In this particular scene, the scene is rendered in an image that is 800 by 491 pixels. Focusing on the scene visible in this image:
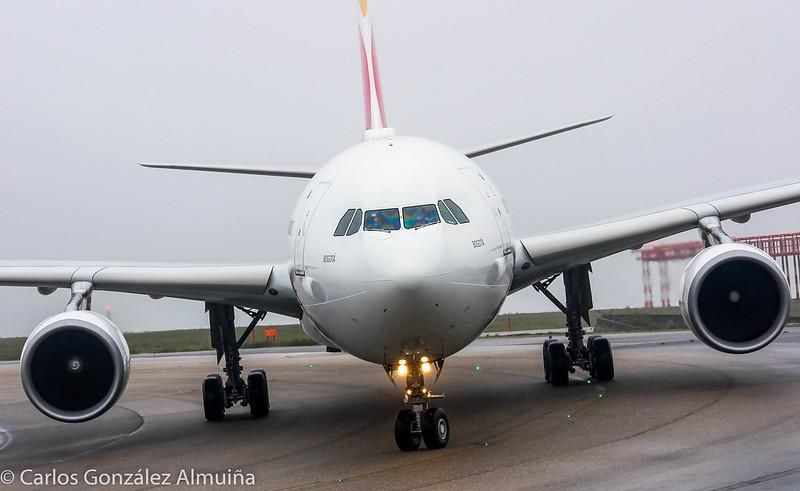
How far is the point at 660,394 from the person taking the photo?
15664 millimetres

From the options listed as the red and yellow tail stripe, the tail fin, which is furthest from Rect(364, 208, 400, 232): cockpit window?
the red and yellow tail stripe

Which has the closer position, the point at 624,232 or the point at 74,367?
the point at 74,367

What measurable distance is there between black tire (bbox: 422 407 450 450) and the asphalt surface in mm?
135

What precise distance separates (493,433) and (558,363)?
5.23 m

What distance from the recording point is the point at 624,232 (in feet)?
50.9

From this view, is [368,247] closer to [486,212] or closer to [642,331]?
[486,212]

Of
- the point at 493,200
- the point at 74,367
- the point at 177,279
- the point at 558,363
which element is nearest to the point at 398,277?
the point at 493,200

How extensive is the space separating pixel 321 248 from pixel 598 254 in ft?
16.3

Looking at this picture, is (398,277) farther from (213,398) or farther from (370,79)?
(370,79)

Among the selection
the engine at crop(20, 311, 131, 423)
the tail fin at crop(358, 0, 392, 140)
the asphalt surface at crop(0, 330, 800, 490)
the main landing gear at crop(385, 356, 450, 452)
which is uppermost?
the tail fin at crop(358, 0, 392, 140)

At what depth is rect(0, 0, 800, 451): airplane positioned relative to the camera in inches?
452

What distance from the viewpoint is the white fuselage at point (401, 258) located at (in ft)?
36.7

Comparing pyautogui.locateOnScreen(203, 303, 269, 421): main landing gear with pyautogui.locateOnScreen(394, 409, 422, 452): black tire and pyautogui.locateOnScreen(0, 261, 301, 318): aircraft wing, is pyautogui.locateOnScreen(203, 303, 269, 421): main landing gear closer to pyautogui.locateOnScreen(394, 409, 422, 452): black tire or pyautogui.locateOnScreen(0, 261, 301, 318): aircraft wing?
pyautogui.locateOnScreen(0, 261, 301, 318): aircraft wing

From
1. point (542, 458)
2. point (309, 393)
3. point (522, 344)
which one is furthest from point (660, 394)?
point (522, 344)
